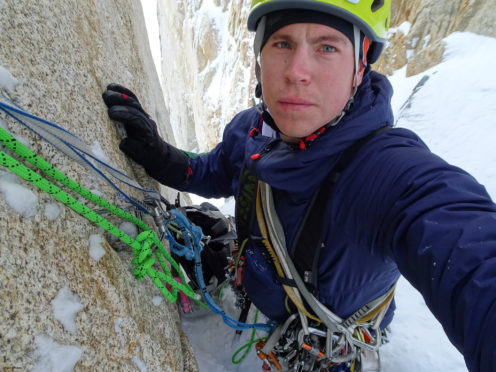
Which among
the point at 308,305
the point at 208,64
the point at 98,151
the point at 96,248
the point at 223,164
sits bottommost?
the point at 208,64

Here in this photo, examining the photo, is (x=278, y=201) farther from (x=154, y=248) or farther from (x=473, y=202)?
(x=473, y=202)

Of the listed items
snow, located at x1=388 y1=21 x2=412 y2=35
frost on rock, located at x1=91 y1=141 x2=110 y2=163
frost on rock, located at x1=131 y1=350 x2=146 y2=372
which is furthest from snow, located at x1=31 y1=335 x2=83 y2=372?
snow, located at x1=388 y1=21 x2=412 y2=35

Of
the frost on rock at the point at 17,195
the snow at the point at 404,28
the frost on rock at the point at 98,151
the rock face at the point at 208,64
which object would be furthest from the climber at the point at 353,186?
the rock face at the point at 208,64

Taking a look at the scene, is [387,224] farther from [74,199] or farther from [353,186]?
[74,199]

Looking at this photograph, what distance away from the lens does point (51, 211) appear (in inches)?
44.0

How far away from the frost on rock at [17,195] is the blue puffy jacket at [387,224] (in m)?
1.03

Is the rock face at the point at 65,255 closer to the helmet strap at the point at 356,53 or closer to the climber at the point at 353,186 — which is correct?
the climber at the point at 353,186

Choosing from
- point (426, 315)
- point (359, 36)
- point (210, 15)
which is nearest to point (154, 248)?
point (359, 36)

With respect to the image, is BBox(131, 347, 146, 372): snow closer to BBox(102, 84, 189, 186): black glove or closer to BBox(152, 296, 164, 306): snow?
BBox(152, 296, 164, 306): snow

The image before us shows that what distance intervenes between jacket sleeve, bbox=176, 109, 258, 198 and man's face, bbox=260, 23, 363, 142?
1004 mm

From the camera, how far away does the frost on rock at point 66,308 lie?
1033 mm

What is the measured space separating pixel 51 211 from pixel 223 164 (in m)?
1.72

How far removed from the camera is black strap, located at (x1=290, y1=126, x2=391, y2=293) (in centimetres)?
138

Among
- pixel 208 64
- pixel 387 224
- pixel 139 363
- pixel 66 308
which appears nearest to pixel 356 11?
pixel 387 224
